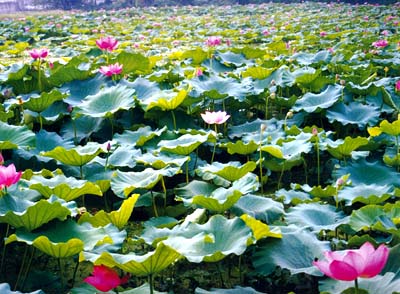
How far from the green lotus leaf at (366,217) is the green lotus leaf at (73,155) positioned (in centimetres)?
82

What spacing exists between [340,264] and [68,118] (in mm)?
1845

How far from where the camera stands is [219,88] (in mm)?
2566

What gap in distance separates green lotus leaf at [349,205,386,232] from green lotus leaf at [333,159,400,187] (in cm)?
36

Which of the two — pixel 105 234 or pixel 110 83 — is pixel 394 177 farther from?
pixel 110 83

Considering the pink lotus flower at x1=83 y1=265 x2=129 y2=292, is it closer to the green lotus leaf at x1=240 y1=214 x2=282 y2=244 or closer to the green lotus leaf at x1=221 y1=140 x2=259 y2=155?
the green lotus leaf at x1=240 y1=214 x2=282 y2=244

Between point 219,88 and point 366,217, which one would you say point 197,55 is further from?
point 366,217

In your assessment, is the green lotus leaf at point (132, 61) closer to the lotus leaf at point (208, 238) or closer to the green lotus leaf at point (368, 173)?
the green lotus leaf at point (368, 173)

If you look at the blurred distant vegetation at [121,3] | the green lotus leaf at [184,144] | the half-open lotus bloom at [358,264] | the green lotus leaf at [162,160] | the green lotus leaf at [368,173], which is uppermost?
the half-open lotus bloom at [358,264]

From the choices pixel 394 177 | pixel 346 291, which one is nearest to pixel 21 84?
pixel 394 177

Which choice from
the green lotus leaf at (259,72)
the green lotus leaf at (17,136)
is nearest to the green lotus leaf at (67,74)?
the green lotus leaf at (17,136)

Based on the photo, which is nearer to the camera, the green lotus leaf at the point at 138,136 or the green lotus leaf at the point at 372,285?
the green lotus leaf at the point at 372,285

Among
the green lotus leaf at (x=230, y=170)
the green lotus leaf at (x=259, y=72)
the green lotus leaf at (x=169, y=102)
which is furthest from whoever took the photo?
the green lotus leaf at (x=259, y=72)

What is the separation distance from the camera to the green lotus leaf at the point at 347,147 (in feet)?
5.92

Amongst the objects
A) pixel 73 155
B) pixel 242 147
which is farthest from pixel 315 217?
pixel 73 155
